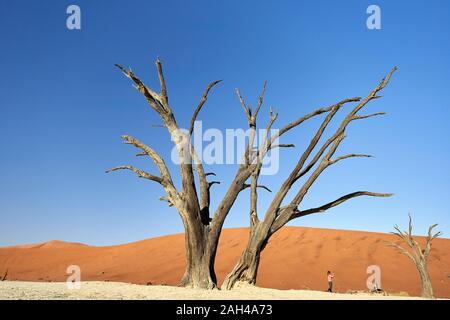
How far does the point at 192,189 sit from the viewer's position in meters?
11.7

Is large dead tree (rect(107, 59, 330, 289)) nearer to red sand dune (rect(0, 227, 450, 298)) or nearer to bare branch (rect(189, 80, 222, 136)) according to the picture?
bare branch (rect(189, 80, 222, 136))

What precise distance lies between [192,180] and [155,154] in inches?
54.2

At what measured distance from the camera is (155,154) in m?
12.3

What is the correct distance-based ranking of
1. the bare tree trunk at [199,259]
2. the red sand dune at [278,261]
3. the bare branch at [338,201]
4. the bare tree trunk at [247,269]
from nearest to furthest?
the bare tree trunk at [199,259] < the bare tree trunk at [247,269] < the bare branch at [338,201] < the red sand dune at [278,261]

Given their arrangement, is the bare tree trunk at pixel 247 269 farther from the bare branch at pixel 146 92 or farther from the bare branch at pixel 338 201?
the bare branch at pixel 146 92

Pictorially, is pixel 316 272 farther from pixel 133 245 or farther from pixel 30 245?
pixel 30 245

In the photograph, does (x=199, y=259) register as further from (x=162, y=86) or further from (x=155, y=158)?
(x=162, y=86)

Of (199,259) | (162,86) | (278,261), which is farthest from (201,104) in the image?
(278,261)

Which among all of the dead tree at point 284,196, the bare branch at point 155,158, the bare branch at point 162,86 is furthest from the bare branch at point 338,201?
the bare branch at point 162,86

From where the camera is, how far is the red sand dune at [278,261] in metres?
27.0

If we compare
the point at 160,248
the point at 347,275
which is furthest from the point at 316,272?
the point at 160,248

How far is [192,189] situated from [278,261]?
21623 millimetres

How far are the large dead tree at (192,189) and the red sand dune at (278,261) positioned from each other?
1407 cm

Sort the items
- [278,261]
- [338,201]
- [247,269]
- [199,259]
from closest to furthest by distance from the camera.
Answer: [199,259]
[247,269]
[338,201]
[278,261]
